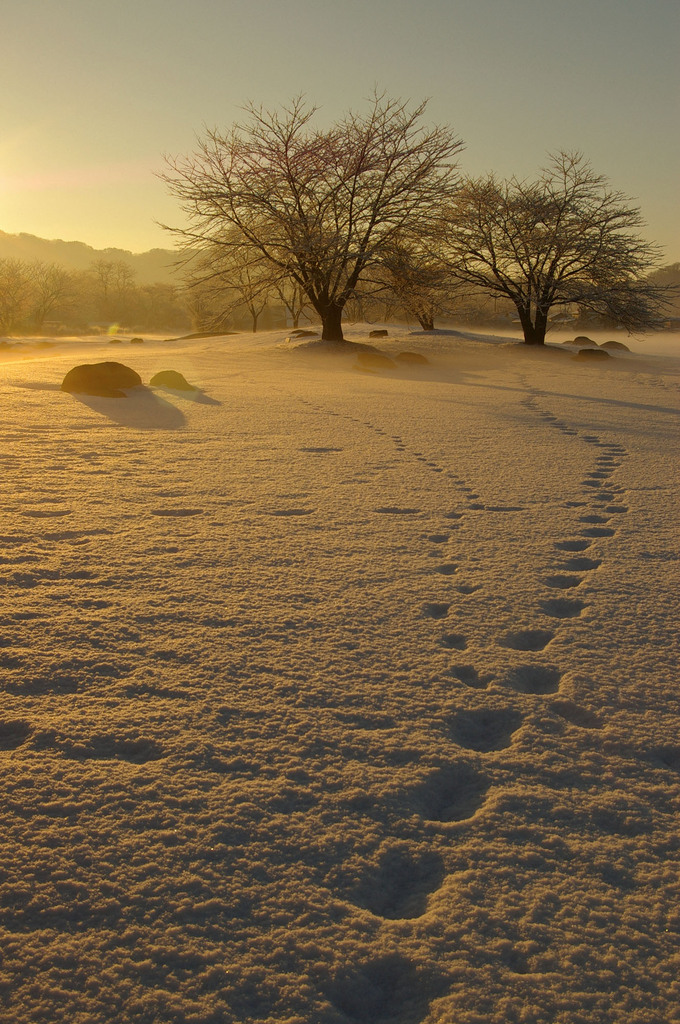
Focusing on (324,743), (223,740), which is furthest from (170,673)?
(324,743)

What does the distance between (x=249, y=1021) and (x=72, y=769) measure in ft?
2.43

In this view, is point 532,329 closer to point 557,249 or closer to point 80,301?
point 557,249

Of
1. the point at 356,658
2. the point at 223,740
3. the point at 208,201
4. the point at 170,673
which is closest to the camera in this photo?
the point at 223,740

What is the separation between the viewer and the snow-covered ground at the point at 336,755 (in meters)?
1.15

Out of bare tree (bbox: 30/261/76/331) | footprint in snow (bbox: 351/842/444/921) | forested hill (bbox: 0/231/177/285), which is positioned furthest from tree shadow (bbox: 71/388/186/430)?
forested hill (bbox: 0/231/177/285)

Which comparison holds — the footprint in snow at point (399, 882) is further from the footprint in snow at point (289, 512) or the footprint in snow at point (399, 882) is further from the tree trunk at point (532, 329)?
the tree trunk at point (532, 329)

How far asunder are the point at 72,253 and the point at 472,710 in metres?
148

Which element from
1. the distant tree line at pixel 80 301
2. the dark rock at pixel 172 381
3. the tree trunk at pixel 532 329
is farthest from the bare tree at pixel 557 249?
the distant tree line at pixel 80 301

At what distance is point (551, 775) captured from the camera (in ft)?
5.43

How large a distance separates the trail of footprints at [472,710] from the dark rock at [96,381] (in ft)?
17.1

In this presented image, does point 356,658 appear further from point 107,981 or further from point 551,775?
point 107,981

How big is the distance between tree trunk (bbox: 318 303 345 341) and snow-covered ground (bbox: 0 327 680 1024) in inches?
499

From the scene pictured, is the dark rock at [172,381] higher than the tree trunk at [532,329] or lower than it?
lower

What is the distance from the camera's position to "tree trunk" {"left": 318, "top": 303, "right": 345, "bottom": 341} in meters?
15.9
